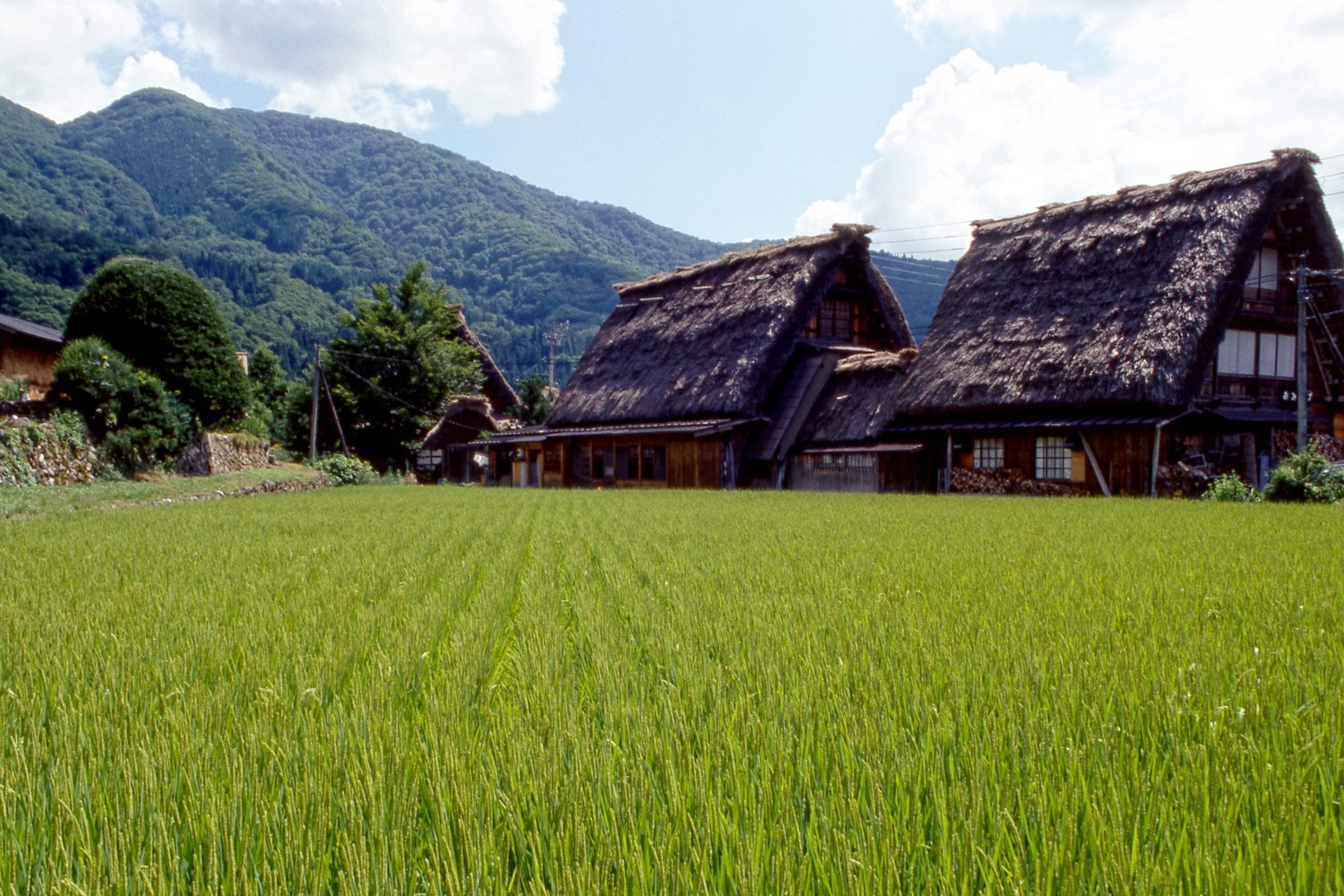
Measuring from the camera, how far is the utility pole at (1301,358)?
50.8ft

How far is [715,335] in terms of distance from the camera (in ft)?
75.3

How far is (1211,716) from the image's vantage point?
6.18ft

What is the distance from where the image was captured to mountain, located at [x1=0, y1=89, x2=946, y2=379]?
57344mm

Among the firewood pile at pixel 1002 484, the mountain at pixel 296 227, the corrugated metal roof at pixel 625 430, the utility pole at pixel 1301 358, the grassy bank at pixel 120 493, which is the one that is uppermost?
the mountain at pixel 296 227

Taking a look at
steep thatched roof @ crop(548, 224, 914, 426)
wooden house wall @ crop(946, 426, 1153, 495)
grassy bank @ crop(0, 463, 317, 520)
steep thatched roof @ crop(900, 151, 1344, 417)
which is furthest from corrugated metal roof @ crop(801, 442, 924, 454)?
grassy bank @ crop(0, 463, 317, 520)

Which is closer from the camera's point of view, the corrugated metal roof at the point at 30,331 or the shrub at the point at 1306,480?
the shrub at the point at 1306,480

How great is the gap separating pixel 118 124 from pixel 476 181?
4486cm

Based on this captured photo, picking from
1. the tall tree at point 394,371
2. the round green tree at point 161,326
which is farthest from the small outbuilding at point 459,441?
the round green tree at point 161,326

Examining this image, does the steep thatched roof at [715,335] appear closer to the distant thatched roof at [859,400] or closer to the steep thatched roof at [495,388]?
the distant thatched roof at [859,400]

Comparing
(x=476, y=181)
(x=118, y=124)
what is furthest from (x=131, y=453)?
(x=118, y=124)

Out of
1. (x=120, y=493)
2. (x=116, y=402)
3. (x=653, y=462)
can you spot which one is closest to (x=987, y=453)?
(x=653, y=462)

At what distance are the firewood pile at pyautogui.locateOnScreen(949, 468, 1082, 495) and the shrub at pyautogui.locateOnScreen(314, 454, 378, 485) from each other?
596 inches

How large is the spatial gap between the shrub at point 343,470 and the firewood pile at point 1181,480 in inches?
730

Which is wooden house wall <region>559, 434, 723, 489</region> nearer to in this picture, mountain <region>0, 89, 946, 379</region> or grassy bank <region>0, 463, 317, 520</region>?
grassy bank <region>0, 463, 317, 520</region>
